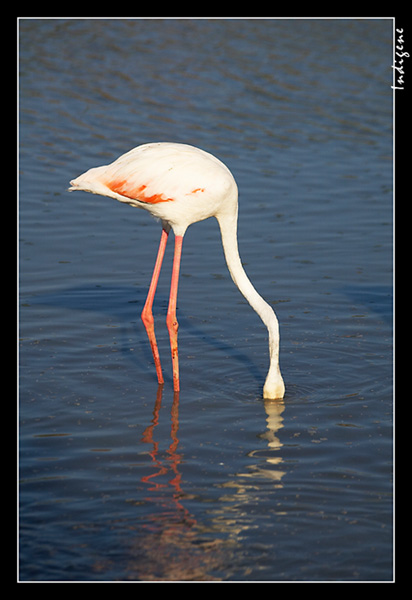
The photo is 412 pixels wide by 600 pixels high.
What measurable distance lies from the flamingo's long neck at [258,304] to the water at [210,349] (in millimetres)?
161

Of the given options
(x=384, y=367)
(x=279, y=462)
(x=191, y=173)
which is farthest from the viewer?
(x=384, y=367)

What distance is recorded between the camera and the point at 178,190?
7.98 meters

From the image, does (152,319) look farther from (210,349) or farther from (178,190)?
(178,190)

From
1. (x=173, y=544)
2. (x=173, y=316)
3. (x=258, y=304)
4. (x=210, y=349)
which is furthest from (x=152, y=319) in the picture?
(x=173, y=544)

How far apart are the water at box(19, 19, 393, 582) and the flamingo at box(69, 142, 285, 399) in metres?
0.51

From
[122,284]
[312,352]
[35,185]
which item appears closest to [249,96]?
[35,185]

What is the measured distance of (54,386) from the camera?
8148 millimetres

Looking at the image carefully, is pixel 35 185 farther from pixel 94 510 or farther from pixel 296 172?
pixel 94 510

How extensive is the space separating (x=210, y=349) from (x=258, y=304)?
3.31ft

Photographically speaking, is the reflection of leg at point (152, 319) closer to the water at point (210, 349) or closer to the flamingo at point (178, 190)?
the flamingo at point (178, 190)

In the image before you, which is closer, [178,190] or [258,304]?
[178,190]

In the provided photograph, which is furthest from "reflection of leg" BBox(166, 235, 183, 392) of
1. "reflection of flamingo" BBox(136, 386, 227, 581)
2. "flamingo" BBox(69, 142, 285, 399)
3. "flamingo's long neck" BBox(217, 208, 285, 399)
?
"reflection of flamingo" BBox(136, 386, 227, 581)

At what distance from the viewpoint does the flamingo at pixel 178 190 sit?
8.00m

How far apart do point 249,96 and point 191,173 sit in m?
11.9
